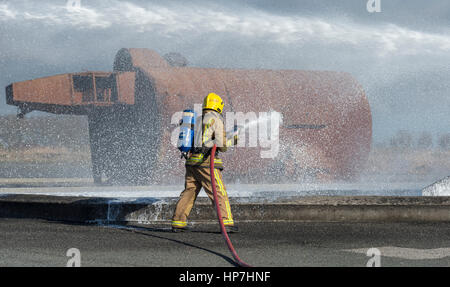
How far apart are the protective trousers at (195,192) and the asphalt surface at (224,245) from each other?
192 mm

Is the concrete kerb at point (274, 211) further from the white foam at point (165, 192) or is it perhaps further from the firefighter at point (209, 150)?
the firefighter at point (209, 150)

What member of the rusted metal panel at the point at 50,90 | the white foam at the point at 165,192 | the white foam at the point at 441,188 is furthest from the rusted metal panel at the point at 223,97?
the white foam at the point at 441,188

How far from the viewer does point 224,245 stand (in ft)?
19.3

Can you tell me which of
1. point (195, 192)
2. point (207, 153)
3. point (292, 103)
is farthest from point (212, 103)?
point (292, 103)

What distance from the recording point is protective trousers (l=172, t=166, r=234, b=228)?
6.64 metres

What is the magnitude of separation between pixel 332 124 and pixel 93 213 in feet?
A: 68.3

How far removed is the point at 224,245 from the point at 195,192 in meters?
1.15

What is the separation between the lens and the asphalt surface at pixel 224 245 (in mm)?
4941

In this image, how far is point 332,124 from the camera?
91.1 feet

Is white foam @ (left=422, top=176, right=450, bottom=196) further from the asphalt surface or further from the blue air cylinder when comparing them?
the blue air cylinder

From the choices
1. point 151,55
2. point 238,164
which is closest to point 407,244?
point 238,164

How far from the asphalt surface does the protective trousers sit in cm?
19

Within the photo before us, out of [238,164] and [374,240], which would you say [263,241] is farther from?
[238,164]
